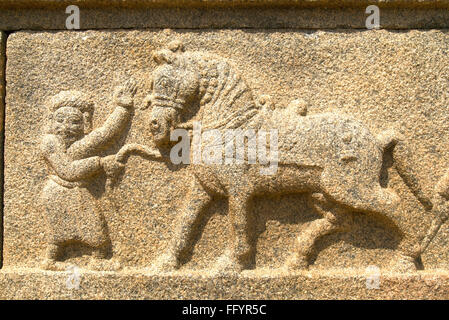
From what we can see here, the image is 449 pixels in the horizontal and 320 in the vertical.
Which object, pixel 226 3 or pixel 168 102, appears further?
pixel 226 3

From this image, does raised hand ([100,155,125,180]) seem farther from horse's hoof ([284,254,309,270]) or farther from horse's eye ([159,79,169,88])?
horse's hoof ([284,254,309,270])

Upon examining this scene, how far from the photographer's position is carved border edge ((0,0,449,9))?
3.05m

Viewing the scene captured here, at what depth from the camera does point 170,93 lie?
2975mm

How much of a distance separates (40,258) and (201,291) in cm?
103

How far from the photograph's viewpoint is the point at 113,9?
3152mm

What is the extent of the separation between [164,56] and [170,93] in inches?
9.5

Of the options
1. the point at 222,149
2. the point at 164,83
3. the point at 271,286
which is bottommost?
the point at 271,286

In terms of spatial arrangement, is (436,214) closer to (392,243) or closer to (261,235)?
(392,243)

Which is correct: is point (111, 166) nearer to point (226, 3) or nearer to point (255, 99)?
point (255, 99)

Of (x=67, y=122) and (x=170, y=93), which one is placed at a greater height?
(x=170, y=93)

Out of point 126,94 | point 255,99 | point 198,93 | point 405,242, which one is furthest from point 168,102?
point 405,242

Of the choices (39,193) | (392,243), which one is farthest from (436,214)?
(39,193)

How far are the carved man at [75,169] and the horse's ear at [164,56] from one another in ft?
1.02

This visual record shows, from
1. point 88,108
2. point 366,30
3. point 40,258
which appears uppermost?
point 366,30
